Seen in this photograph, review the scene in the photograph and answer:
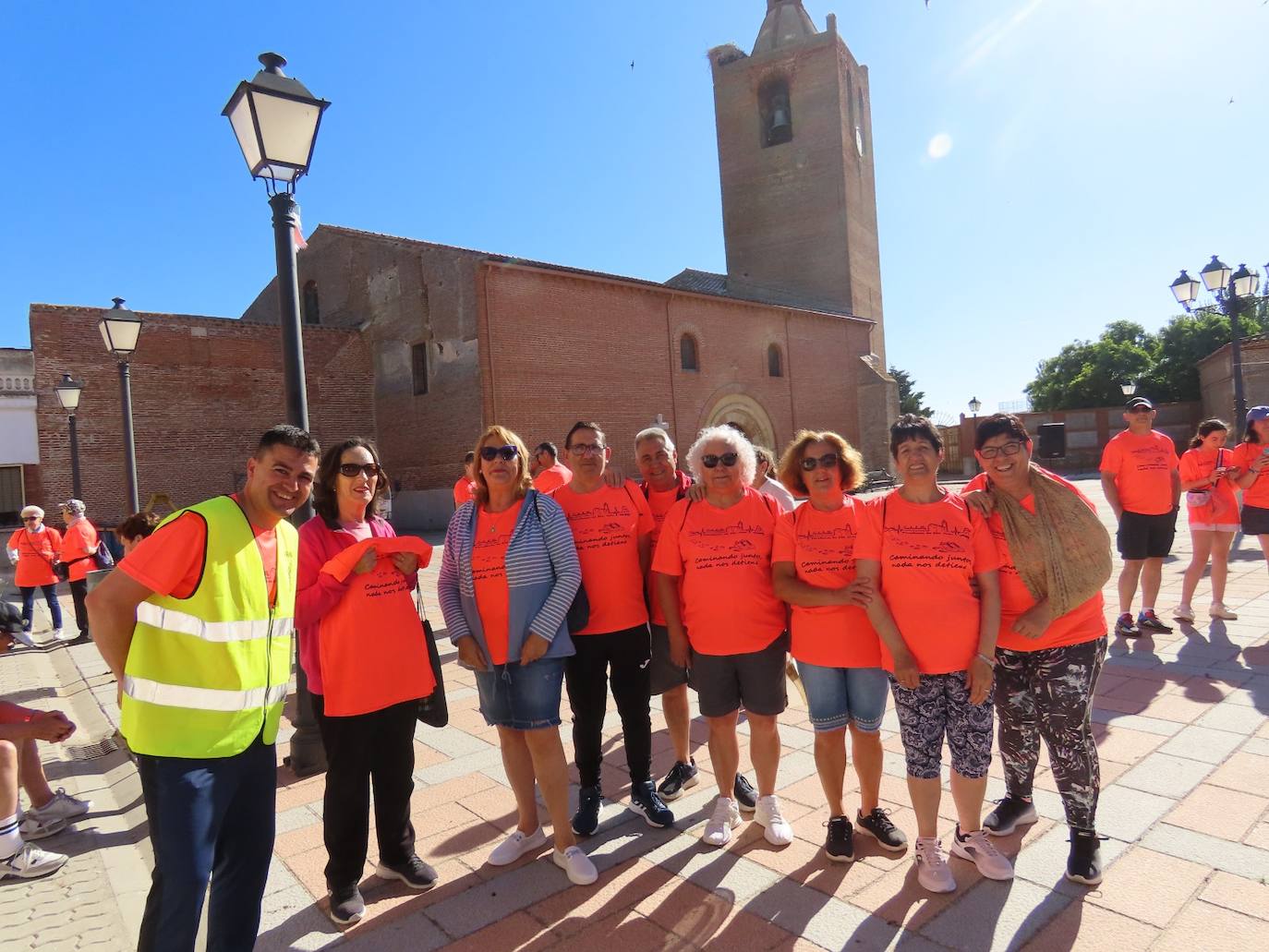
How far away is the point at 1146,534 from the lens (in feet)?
20.5

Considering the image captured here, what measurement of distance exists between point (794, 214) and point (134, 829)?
3487 cm

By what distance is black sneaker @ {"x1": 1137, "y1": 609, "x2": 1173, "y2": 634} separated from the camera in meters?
6.35

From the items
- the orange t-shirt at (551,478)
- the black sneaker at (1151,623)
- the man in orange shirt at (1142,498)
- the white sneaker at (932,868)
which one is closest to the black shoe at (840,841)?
the white sneaker at (932,868)

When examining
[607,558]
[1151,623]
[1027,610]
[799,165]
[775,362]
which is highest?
[799,165]

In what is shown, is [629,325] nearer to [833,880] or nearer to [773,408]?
[773,408]

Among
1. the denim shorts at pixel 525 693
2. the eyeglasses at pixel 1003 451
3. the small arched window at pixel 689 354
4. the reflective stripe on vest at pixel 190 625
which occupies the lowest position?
the denim shorts at pixel 525 693

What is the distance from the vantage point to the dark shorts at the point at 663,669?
11.9 ft

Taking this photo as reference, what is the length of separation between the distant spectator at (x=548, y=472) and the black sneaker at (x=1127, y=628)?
15.1 feet

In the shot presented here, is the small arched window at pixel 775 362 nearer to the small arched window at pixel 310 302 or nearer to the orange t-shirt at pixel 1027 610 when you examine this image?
the small arched window at pixel 310 302

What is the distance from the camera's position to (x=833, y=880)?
2.96 metres

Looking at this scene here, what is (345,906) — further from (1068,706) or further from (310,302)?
(310,302)

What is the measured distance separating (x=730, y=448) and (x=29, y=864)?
358cm

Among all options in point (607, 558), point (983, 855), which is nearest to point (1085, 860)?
point (983, 855)

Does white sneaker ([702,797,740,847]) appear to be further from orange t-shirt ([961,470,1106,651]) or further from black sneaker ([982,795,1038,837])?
orange t-shirt ([961,470,1106,651])
